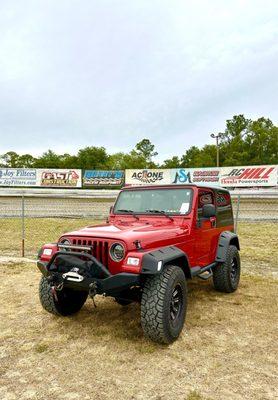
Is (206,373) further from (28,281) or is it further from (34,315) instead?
(28,281)

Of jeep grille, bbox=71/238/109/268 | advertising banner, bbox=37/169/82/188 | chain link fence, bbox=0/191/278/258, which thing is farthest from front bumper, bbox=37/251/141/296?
advertising banner, bbox=37/169/82/188

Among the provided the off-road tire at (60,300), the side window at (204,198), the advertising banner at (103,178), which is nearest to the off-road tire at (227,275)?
the side window at (204,198)

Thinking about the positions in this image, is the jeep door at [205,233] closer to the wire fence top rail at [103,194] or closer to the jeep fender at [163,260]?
the jeep fender at [163,260]

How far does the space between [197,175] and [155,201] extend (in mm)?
26376

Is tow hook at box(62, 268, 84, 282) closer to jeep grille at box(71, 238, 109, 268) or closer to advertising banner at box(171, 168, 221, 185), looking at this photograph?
jeep grille at box(71, 238, 109, 268)

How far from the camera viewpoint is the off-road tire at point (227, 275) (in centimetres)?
558

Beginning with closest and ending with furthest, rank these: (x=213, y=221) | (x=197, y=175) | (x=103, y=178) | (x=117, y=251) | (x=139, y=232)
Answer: (x=117, y=251)
(x=139, y=232)
(x=213, y=221)
(x=197, y=175)
(x=103, y=178)

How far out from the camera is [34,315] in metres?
4.83

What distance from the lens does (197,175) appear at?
30922mm

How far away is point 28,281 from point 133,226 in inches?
121

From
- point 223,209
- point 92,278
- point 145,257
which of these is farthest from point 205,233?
point 92,278

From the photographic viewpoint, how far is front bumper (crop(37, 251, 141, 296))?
358 centimetres

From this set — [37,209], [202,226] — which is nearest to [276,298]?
[202,226]

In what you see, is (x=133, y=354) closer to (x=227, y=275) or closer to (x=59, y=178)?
(x=227, y=275)
